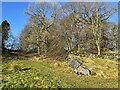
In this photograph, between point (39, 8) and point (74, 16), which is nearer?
point (74, 16)

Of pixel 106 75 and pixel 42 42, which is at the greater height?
pixel 42 42

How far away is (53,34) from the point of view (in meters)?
36.2

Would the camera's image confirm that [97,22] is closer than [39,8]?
Yes

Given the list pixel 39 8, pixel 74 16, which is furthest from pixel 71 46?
pixel 39 8

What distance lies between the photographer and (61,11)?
37.9 meters

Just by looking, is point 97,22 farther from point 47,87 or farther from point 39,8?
point 47,87

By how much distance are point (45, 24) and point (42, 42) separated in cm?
321

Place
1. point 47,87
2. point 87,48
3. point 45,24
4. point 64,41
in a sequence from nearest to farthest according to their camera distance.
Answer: point 47,87
point 64,41
point 87,48
point 45,24

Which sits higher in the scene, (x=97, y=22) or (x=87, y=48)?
(x=97, y=22)

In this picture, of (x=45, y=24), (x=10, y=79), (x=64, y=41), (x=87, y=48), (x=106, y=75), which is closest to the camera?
(x=10, y=79)

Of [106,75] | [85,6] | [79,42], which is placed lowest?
[106,75]

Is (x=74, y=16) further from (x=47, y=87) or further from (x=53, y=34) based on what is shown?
(x=47, y=87)

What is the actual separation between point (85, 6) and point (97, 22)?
313 cm

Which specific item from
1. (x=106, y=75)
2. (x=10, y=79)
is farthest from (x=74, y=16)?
(x=10, y=79)
